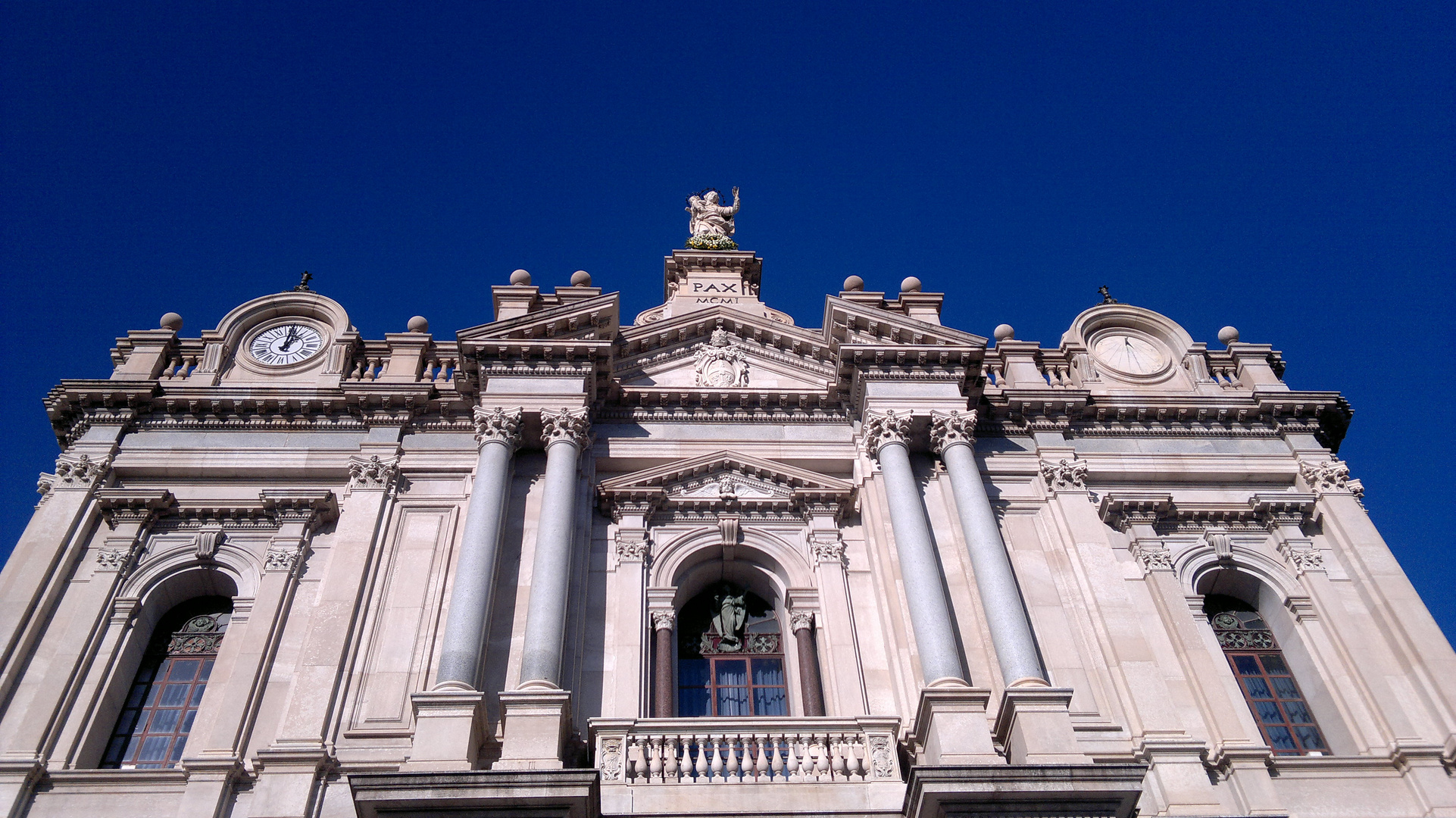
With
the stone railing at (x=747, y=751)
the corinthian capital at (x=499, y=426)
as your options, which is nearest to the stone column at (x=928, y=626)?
the stone railing at (x=747, y=751)

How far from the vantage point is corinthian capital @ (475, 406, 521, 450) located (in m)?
20.4

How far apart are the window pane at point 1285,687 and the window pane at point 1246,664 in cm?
29

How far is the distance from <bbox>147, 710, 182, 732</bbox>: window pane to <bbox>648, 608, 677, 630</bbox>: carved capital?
718 centimetres

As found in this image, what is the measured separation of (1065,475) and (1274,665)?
14.8ft

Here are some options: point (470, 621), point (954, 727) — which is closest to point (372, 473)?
point (470, 621)

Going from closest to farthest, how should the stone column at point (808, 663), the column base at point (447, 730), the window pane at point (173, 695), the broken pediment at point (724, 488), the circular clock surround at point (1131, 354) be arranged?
the column base at point (447, 730) → the stone column at point (808, 663) → the window pane at point (173, 695) → the broken pediment at point (724, 488) → the circular clock surround at point (1131, 354)

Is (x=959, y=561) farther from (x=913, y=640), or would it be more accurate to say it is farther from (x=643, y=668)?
(x=643, y=668)

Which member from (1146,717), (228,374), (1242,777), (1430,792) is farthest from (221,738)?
(1430,792)

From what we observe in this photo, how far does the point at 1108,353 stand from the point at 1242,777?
34.3 feet

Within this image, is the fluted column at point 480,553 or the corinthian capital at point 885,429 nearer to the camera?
the fluted column at point 480,553

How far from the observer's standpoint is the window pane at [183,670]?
18891 mm

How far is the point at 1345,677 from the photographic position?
19078 mm

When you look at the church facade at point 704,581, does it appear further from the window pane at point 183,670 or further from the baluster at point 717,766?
the window pane at point 183,670

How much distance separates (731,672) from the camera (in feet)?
63.4
